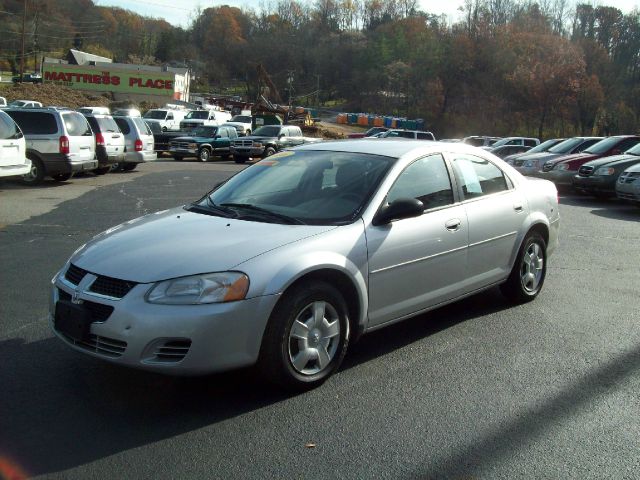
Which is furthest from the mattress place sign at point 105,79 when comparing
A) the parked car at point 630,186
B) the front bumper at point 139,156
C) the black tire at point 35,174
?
the parked car at point 630,186

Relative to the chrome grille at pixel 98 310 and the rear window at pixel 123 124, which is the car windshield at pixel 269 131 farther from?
the chrome grille at pixel 98 310

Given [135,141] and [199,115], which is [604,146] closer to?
[135,141]

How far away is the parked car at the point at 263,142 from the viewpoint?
27.9m

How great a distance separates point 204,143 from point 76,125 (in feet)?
39.7

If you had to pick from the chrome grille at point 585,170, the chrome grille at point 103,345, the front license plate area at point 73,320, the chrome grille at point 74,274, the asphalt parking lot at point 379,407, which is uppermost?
the chrome grille at point 585,170

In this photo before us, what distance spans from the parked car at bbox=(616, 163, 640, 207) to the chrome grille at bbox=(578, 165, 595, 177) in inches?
72.6

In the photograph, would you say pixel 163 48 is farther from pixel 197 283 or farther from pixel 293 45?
pixel 197 283

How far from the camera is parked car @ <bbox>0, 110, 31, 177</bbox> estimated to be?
13477 mm

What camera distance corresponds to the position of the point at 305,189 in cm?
508

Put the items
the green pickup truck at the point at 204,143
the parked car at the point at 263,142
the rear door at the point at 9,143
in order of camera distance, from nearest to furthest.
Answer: the rear door at the point at 9,143 → the parked car at the point at 263,142 → the green pickup truck at the point at 204,143

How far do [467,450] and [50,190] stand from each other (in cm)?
1359

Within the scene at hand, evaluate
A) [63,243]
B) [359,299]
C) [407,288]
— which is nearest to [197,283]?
[359,299]

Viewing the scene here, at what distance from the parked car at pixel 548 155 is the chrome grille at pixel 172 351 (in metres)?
17.5

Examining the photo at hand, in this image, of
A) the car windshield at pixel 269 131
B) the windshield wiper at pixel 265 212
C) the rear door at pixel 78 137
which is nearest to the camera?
the windshield wiper at pixel 265 212
